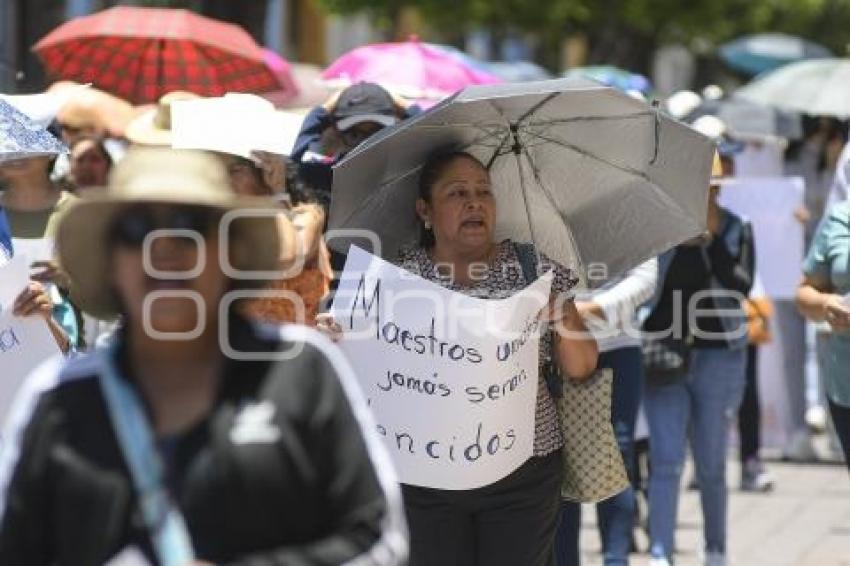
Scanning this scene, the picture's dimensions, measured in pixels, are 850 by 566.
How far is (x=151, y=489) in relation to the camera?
380 cm

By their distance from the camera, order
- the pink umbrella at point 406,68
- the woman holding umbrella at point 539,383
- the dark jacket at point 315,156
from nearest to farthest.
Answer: the woman holding umbrella at point 539,383 → the dark jacket at point 315,156 → the pink umbrella at point 406,68

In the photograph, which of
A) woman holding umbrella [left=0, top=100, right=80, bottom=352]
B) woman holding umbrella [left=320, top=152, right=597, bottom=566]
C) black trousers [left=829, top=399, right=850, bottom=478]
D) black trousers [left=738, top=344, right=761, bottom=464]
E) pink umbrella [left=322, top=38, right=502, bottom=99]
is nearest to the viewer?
woman holding umbrella [left=320, top=152, right=597, bottom=566]

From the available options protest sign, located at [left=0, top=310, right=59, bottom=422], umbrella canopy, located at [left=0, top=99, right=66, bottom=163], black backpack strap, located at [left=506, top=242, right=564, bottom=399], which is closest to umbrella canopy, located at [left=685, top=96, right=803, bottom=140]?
umbrella canopy, located at [left=0, top=99, right=66, bottom=163]

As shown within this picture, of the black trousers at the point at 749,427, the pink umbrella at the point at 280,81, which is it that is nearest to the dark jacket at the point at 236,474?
the pink umbrella at the point at 280,81

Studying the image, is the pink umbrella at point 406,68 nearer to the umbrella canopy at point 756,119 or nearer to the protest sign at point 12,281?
the umbrella canopy at point 756,119

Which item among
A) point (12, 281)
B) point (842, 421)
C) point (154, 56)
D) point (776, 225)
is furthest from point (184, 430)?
point (776, 225)

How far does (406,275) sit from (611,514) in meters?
2.83

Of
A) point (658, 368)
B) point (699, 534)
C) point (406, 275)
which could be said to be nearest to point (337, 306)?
point (406, 275)

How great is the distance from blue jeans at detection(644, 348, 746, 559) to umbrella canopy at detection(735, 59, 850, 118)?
16.7 ft

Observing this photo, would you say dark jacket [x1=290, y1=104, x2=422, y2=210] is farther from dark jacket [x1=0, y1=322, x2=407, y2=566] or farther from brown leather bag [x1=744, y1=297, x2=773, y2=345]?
dark jacket [x1=0, y1=322, x2=407, y2=566]

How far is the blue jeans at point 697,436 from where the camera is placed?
31.4 ft

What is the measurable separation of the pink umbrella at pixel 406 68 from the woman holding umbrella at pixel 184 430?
7432 millimetres

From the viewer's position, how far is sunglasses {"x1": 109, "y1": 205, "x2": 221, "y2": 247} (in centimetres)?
389

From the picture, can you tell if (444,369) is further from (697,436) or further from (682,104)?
(682,104)
